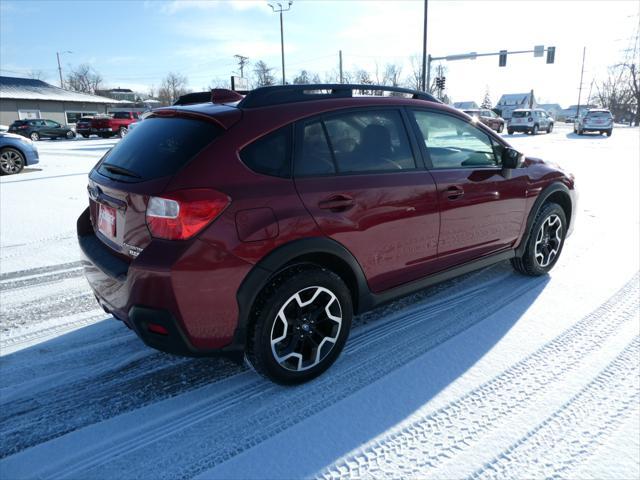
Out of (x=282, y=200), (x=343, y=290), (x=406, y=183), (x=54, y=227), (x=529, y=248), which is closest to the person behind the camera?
(x=282, y=200)

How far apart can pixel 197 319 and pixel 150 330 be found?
0.84ft

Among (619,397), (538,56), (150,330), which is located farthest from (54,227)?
(538,56)

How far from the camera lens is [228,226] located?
88.4 inches

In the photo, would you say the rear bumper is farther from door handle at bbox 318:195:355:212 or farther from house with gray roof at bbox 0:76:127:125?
house with gray roof at bbox 0:76:127:125

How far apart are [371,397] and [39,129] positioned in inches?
1363

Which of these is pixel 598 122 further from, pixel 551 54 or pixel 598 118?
pixel 551 54

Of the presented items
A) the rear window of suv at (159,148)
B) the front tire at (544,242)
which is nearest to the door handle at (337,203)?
the rear window of suv at (159,148)

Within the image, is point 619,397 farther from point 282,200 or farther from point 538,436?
point 282,200

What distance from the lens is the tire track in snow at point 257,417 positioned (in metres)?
2.12

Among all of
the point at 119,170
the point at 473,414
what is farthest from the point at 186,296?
the point at 473,414

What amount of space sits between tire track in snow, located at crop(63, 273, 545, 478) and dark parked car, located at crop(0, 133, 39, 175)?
11.7 meters

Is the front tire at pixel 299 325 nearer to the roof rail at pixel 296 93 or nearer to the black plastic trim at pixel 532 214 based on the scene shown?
the roof rail at pixel 296 93

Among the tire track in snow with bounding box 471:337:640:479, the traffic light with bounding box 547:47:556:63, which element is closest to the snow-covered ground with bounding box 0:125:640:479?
the tire track in snow with bounding box 471:337:640:479

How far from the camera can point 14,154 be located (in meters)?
11.3
